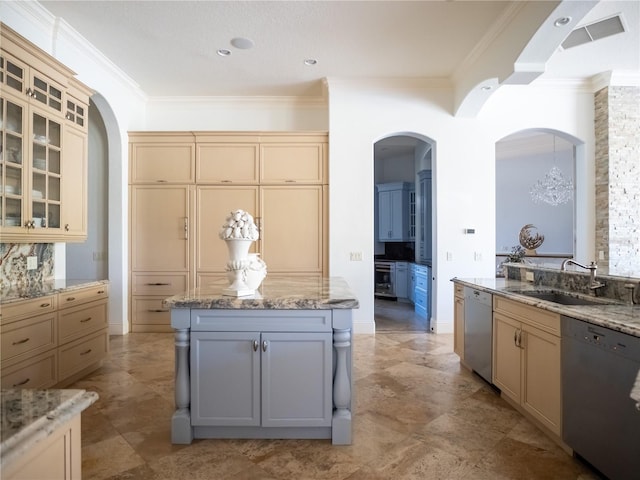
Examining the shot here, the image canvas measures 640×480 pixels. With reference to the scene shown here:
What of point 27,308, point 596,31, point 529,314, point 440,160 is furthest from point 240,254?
point 596,31

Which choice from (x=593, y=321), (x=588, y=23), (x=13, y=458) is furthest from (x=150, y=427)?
(x=588, y=23)

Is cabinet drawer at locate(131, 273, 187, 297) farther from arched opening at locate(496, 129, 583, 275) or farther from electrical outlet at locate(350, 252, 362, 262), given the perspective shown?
arched opening at locate(496, 129, 583, 275)

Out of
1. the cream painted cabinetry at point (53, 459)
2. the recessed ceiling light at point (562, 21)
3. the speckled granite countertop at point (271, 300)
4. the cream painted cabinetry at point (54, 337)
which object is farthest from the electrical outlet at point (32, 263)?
the recessed ceiling light at point (562, 21)

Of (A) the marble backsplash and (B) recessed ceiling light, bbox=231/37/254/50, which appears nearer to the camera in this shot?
(A) the marble backsplash

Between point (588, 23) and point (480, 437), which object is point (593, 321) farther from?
point (588, 23)

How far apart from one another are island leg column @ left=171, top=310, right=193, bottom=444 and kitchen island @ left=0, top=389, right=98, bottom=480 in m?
1.13

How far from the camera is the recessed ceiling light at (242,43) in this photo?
3621mm

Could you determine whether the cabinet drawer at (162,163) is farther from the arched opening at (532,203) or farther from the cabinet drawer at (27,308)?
the arched opening at (532,203)

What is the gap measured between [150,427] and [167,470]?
0.53 m

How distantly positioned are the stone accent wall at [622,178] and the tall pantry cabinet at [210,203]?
372 centimetres

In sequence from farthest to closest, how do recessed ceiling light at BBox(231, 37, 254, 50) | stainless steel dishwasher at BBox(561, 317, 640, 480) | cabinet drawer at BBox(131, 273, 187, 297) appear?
cabinet drawer at BBox(131, 273, 187, 297)
recessed ceiling light at BBox(231, 37, 254, 50)
stainless steel dishwasher at BBox(561, 317, 640, 480)

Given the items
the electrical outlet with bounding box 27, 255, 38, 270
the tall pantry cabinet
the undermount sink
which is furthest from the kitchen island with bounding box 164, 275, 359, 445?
the tall pantry cabinet

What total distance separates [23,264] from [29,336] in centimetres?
86

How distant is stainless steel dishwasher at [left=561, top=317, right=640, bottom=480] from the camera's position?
152 cm
